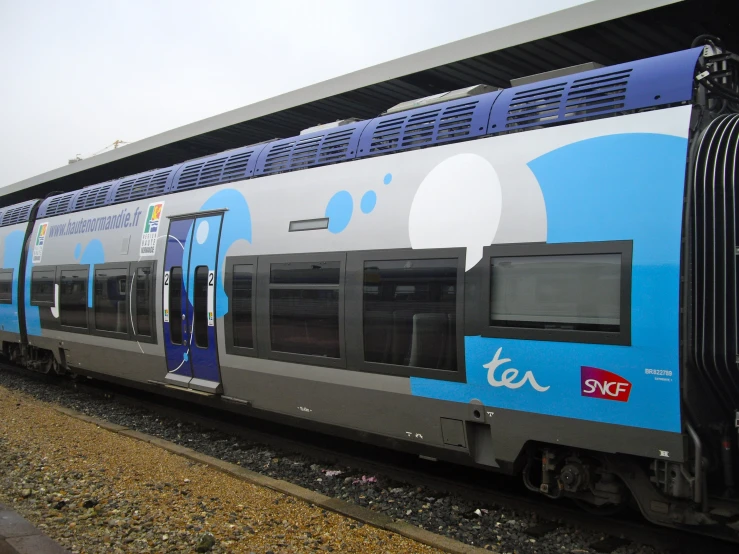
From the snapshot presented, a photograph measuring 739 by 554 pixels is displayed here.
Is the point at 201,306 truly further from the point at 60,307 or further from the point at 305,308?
the point at 60,307

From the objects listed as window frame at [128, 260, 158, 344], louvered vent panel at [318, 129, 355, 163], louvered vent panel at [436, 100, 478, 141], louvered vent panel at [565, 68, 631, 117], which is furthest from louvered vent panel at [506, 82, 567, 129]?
window frame at [128, 260, 158, 344]

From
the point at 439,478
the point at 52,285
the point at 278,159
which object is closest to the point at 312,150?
the point at 278,159

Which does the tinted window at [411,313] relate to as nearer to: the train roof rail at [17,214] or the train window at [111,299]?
the train window at [111,299]

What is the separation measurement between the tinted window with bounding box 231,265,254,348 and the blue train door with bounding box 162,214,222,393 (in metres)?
0.42

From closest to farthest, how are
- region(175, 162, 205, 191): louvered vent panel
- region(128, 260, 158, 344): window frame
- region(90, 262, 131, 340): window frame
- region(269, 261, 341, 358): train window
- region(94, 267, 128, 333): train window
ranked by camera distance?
region(269, 261, 341, 358): train window → region(175, 162, 205, 191): louvered vent panel → region(128, 260, 158, 344): window frame → region(90, 262, 131, 340): window frame → region(94, 267, 128, 333): train window

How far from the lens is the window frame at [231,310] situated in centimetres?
660

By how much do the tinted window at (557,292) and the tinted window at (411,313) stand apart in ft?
1.42

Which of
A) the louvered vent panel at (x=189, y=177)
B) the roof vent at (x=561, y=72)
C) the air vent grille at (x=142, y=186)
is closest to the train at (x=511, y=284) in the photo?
the roof vent at (x=561, y=72)

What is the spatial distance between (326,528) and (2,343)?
1172 centimetres

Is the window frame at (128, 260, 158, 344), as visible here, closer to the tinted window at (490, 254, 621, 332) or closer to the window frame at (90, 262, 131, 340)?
the window frame at (90, 262, 131, 340)

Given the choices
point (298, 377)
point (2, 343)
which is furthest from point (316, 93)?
point (2, 343)

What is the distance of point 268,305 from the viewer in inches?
254

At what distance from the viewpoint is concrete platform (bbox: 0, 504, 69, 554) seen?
3.77 m

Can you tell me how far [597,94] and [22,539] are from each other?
492 cm
